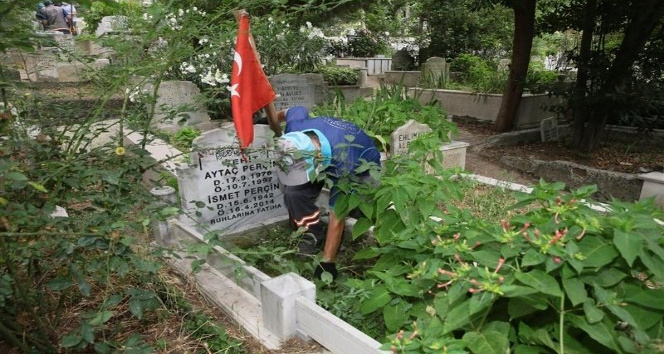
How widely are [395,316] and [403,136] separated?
3.10 metres

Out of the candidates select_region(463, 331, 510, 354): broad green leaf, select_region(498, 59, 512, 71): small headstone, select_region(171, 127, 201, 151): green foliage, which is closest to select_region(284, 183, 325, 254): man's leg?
select_region(463, 331, 510, 354): broad green leaf

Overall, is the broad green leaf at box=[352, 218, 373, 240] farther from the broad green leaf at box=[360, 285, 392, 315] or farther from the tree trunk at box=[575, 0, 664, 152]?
the tree trunk at box=[575, 0, 664, 152]

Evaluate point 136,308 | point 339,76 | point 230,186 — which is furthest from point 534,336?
point 339,76

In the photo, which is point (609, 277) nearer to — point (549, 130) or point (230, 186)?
point (230, 186)

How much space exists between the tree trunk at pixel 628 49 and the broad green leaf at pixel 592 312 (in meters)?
5.27

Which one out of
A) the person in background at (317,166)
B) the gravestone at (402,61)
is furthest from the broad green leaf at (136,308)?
the gravestone at (402,61)

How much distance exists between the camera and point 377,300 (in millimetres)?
1846

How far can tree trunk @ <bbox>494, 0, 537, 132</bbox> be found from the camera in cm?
702

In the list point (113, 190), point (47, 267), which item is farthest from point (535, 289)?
point (47, 267)

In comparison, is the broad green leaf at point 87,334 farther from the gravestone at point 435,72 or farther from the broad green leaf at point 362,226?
the gravestone at point 435,72

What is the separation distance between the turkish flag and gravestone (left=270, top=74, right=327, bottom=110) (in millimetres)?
4750

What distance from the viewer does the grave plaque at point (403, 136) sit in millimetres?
4641

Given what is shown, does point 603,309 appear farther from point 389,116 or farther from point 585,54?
point 585,54

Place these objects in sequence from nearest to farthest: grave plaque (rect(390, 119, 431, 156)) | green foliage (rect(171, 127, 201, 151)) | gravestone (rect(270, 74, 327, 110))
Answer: grave plaque (rect(390, 119, 431, 156)), green foliage (rect(171, 127, 201, 151)), gravestone (rect(270, 74, 327, 110))
